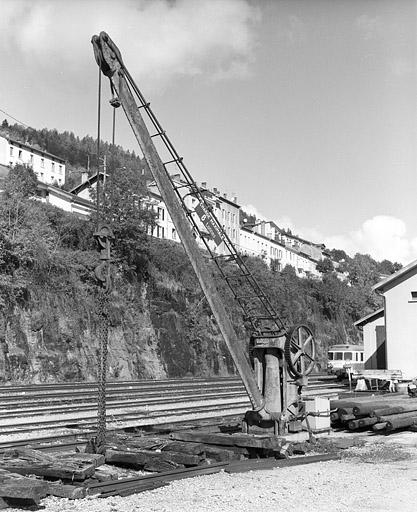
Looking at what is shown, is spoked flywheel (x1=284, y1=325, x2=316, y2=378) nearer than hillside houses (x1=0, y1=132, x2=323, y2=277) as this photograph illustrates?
Yes

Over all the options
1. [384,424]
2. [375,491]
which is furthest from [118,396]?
[375,491]

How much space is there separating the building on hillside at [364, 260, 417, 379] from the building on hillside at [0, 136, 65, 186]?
5690 centimetres

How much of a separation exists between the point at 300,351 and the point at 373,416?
3.17 metres

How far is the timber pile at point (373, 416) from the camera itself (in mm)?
14153

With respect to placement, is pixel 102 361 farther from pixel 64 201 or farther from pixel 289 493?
pixel 64 201

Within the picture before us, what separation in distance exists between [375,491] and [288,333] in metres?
4.39

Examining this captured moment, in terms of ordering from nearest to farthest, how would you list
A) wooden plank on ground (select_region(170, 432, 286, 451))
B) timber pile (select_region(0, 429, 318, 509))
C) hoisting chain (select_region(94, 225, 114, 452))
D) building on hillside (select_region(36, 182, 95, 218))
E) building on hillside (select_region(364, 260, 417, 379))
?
timber pile (select_region(0, 429, 318, 509))
hoisting chain (select_region(94, 225, 114, 452))
wooden plank on ground (select_region(170, 432, 286, 451))
building on hillside (select_region(364, 260, 417, 379))
building on hillside (select_region(36, 182, 95, 218))

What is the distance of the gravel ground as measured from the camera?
7434mm

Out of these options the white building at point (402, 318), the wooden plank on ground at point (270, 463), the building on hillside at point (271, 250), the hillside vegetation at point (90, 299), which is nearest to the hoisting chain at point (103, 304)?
the wooden plank on ground at point (270, 463)

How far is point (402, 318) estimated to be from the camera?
84.1 ft

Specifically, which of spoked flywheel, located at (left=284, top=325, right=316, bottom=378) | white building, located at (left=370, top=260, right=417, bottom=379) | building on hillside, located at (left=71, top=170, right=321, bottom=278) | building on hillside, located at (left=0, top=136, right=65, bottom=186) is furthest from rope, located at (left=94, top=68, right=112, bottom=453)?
building on hillside, located at (left=0, top=136, right=65, bottom=186)

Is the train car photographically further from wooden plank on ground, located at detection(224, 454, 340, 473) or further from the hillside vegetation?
wooden plank on ground, located at detection(224, 454, 340, 473)

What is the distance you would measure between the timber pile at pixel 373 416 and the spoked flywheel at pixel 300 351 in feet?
7.61

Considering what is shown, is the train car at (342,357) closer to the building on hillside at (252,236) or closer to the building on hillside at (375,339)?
the building on hillside at (375,339)
